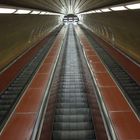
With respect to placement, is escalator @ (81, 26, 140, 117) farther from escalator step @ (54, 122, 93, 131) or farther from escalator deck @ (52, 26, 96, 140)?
escalator step @ (54, 122, 93, 131)

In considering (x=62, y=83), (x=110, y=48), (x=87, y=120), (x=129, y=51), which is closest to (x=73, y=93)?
(x=62, y=83)

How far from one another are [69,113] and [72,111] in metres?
0.11

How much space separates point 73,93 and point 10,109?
2.36m

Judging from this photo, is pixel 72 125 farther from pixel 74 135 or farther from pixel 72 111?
pixel 72 111

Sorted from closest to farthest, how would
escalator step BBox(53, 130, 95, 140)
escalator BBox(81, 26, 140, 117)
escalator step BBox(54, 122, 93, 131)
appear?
escalator step BBox(53, 130, 95, 140), escalator step BBox(54, 122, 93, 131), escalator BBox(81, 26, 140, 117)

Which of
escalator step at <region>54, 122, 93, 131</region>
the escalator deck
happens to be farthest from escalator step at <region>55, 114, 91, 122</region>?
escalator step at <region>54, 122, 93, 131</region>

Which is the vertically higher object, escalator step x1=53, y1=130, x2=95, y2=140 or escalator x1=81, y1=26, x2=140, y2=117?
escalator step x1=53, y1=130, x2=95, y2=140

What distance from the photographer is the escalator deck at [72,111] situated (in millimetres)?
6445

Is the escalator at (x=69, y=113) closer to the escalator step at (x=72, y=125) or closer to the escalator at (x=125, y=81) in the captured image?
the escalator step at (x=72, y=125)

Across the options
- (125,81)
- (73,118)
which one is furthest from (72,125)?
(125,81)

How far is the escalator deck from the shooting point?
645 cm

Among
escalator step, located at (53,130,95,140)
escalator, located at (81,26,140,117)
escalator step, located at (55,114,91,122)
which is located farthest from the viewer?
escalator, located at (81,26,140,117)

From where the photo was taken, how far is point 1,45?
866cm

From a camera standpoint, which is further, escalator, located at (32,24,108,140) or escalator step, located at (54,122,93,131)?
→ escalator step, located at (54,122,93,131)
